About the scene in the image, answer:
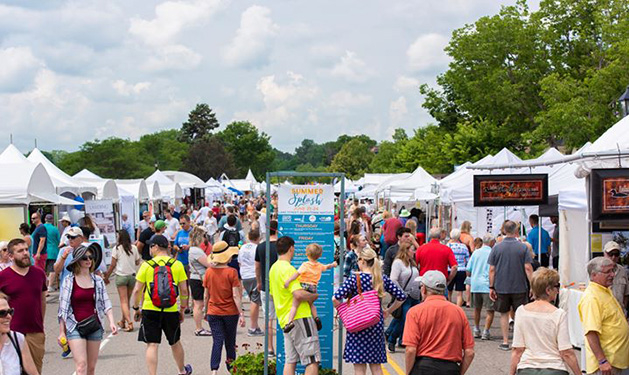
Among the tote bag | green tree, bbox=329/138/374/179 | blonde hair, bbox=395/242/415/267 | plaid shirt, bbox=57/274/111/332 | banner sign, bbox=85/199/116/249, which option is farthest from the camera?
green tree, bbox=329/138/374/179

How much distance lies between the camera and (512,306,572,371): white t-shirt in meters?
6.00

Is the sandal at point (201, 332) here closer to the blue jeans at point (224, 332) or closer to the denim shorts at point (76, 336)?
the blue jeans at point (224, 332)

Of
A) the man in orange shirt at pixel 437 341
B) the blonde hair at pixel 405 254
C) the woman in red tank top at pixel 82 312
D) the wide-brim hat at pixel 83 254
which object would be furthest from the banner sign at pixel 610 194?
the wide-brim hat at pixel 83 254

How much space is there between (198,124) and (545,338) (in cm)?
15426

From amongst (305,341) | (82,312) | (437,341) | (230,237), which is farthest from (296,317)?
(230,237)

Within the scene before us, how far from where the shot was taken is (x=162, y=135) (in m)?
161

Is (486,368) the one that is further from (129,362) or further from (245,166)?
(245,166)

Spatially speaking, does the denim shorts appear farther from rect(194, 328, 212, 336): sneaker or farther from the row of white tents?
the row of white tents

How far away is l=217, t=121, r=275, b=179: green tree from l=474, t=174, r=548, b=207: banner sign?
5628 inches

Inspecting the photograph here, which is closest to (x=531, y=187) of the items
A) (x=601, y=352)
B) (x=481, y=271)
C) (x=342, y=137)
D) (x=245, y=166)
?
(x=481, y=271)

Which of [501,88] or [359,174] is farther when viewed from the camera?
[359,174]

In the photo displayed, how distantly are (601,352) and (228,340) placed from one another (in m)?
4.77

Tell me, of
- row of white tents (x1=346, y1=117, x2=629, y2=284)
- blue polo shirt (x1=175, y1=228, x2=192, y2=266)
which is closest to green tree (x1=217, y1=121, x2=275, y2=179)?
row of white tents (x1=346, y1=117, x2=629, y2=284)

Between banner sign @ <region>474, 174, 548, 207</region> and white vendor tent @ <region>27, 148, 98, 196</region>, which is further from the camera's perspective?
white vendor tent @ <region>27, 148, 98, 196</region>
